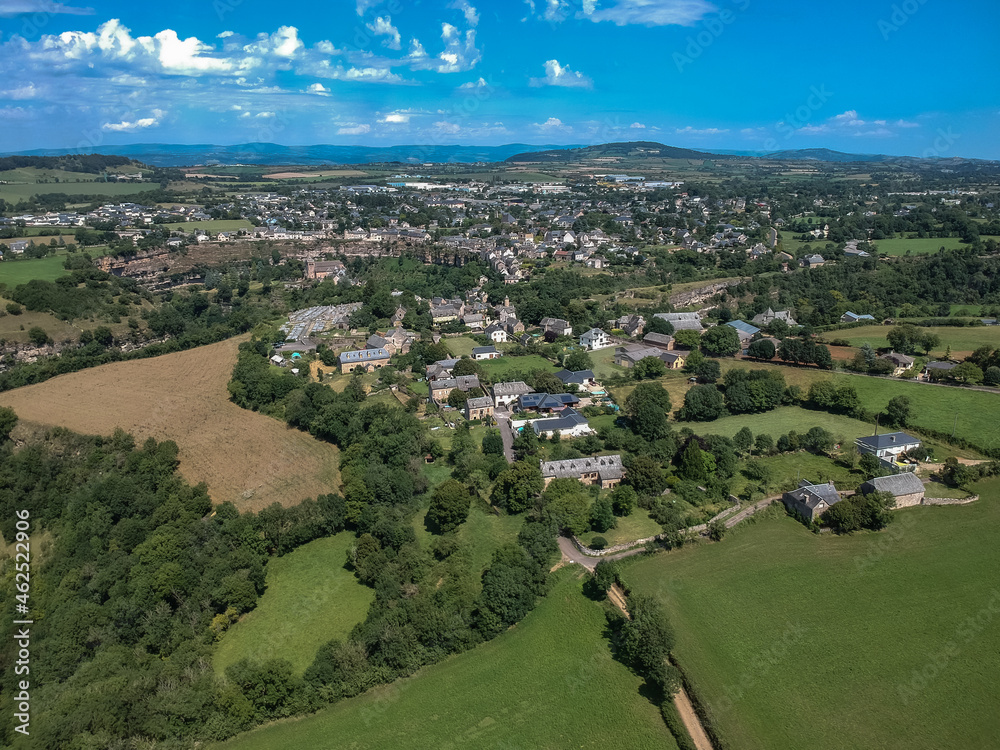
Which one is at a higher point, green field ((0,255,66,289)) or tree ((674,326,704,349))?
green field ((0,255,66,289))

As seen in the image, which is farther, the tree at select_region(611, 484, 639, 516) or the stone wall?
the stone wall

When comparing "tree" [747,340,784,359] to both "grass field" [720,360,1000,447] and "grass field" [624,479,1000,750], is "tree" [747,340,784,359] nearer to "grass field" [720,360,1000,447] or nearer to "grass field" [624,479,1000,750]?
"grass field" [720,360,1000,447]

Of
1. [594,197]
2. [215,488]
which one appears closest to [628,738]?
[215,488]

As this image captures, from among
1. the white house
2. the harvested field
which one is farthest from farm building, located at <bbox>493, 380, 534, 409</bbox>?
the white house

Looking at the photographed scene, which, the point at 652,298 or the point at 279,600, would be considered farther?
the point at 652,298

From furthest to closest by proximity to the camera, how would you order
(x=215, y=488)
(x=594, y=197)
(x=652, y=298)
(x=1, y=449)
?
(x=594, y=197) < (x=652, y=298) < (x=1, y=449) < (x=215, y=488)

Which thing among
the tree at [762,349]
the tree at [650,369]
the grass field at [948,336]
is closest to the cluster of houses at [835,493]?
the tree at [650,369]

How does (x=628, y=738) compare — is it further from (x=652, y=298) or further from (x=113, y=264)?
(x=113, y=264)

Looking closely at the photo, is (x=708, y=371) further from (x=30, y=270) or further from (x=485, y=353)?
(x=30, y=270)
